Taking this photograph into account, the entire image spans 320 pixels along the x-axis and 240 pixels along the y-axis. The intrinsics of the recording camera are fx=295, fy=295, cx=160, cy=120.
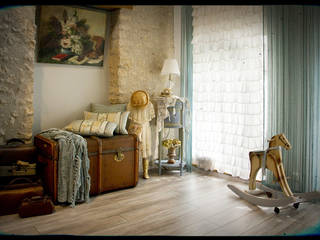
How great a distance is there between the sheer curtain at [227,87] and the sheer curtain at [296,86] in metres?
0.28

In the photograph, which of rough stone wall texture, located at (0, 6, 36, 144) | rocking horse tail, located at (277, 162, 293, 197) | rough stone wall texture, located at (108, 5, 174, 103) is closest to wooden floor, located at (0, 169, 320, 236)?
rocking horse tail, located at (277, 162, 293, 197)

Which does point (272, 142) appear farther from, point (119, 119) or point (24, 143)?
point (24, 143)

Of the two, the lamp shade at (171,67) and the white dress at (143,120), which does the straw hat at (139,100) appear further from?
the lamp shade at (171,67)

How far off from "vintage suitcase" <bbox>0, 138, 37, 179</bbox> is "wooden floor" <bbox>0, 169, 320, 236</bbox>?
0.47m

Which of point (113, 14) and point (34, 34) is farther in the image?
point (113, 14)

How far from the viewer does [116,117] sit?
12.4ft

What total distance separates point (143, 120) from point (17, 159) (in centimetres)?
162

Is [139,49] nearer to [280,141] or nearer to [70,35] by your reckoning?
[70,35]

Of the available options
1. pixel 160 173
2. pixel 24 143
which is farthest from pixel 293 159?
pixel 24 143

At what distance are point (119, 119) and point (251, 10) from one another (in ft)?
7.01

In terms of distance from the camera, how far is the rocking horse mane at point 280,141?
2971 millimetres

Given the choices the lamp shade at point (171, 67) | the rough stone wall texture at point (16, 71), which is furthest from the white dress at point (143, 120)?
the rough stone wall texture at point (16, 71)

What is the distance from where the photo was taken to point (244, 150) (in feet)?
12.6

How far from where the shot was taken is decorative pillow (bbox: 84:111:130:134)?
12.3ft
